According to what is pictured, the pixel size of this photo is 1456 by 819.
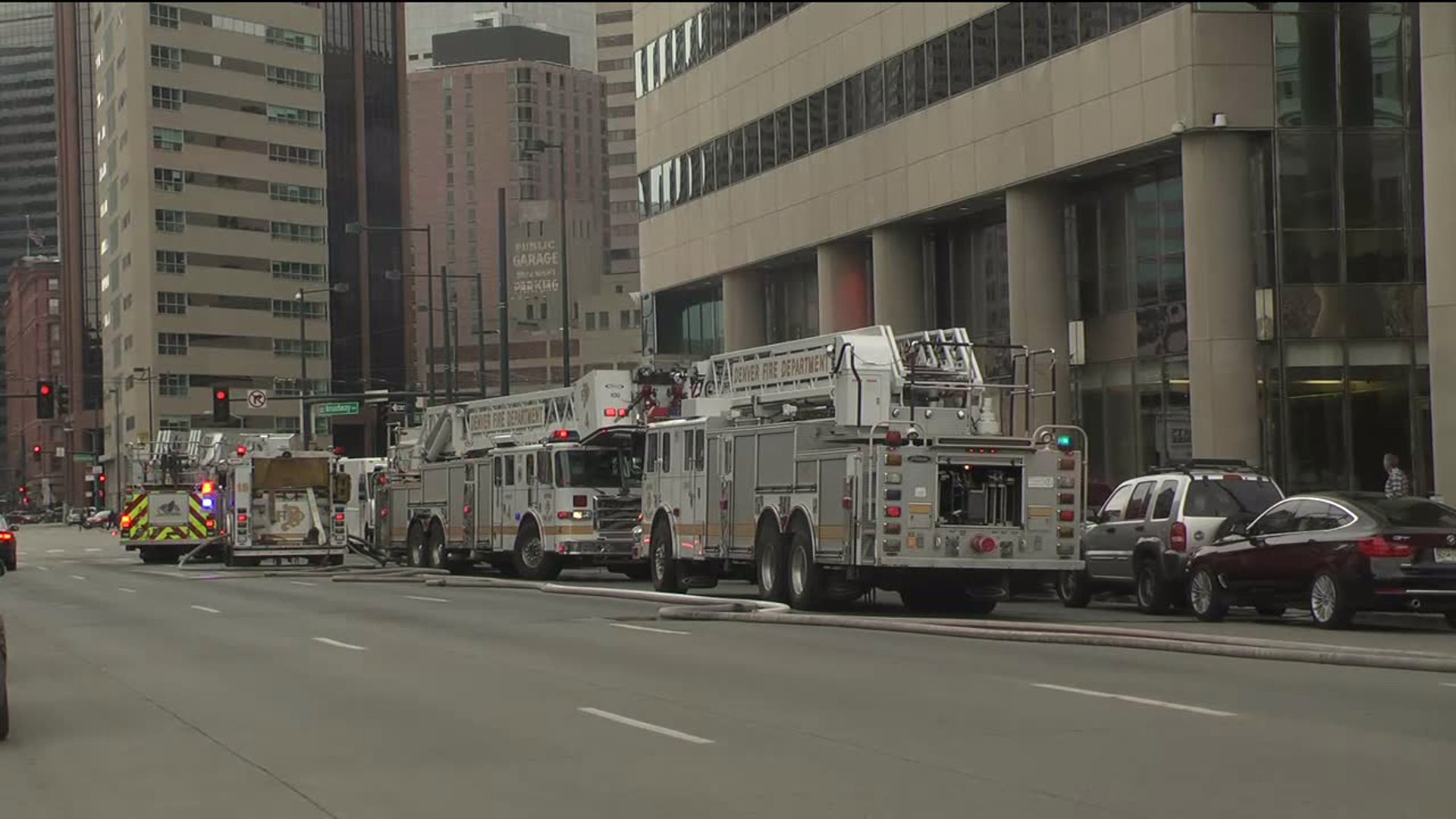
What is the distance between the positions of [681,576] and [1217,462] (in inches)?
334

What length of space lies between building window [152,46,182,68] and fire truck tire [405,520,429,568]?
103m

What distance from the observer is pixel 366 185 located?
162250mm

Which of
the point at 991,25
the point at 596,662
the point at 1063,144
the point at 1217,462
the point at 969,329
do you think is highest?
the point at 991,25

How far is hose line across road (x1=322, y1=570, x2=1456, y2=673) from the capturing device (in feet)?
56.3

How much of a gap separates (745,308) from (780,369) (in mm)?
32906

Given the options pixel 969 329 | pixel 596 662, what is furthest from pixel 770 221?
pixel 596 662

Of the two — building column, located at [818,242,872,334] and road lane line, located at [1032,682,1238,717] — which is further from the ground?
building column, located at [818,242,872,334]

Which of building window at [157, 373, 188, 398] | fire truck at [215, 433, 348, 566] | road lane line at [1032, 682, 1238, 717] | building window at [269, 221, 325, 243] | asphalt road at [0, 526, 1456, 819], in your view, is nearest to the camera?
asphalt road at [0, 526, 1456, 819]

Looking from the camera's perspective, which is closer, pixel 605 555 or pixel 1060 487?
pixel 1060 487

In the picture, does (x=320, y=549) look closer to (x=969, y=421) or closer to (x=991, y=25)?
(x=991, y=25)

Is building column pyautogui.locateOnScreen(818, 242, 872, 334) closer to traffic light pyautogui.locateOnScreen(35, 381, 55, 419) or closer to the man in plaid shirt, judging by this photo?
traffic light pyautogui.locateOnScreen(35, 381, 55, 419)

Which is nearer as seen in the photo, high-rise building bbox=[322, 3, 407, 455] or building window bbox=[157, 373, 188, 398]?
building window bbox=[157, 373, 188, 398]

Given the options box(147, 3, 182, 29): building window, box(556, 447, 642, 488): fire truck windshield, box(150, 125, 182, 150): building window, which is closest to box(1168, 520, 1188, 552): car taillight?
box(556, 447, 642, 488): fire truck windshield

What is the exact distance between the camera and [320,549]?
1898 inches
